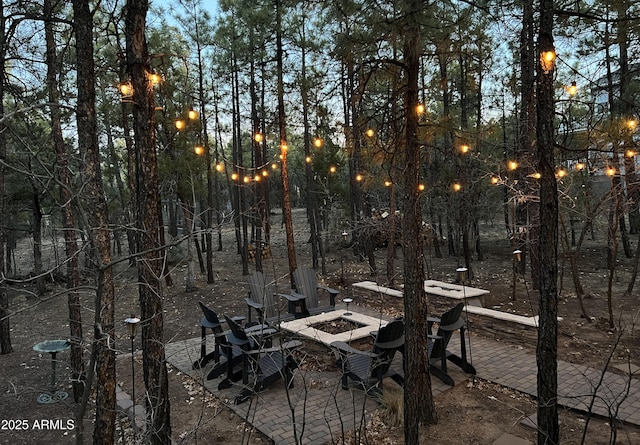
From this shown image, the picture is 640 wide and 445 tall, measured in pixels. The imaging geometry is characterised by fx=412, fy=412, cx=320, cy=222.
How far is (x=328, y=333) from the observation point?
6.04 meters

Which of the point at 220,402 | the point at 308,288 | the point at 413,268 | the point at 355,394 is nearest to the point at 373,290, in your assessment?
the point at 308,288

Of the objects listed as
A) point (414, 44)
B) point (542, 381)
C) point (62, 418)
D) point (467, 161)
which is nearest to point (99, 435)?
point (62, 418)

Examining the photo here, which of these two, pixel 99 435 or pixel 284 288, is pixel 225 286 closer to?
pixel 284 288

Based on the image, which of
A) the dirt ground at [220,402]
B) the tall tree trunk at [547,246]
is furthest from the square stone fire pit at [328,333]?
the tall tree trunk at [547,246]

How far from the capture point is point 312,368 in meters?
5.64

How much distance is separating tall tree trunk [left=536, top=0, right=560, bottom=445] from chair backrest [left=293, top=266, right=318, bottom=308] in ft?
16.2

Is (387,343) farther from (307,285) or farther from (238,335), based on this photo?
(307,285)

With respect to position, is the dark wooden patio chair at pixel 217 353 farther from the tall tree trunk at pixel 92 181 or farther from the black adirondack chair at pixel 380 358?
the tall tree trunk at pixel 92 181

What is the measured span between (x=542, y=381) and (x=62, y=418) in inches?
202

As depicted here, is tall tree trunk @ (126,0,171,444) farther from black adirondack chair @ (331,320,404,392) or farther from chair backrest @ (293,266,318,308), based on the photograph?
chair backrest @ (293,266,318,308)

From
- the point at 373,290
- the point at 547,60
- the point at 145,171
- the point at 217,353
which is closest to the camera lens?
the point at 547,60

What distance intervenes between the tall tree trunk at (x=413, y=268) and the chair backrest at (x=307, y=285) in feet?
12.6

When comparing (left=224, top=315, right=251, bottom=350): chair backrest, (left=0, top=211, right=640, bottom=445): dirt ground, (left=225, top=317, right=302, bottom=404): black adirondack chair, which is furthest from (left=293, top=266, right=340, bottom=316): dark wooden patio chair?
(left=224, top=315, right=251, bottom=350): chair backrest

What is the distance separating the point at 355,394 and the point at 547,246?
282 centimetres
